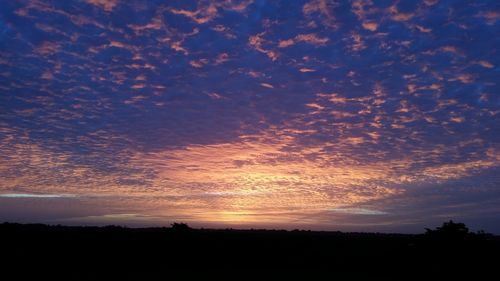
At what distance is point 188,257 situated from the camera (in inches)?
1795

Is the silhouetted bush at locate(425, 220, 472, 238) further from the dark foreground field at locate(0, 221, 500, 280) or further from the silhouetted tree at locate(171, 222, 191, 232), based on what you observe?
the silhouetted tree at locate(171, 222, 191, 232)

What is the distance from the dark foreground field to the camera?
35.5 meters

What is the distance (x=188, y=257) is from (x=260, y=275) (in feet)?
35.5

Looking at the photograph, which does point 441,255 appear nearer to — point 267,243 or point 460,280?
point 460,280

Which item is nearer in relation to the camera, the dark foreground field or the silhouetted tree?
the dark foreground field

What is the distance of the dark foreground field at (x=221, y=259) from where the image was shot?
35.5 metres

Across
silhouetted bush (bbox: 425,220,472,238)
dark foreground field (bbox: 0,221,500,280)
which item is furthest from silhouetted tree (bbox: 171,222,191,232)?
silhouetted bush (bbox: 425,220,472,238)

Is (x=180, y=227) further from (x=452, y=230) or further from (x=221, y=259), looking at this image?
(x=452, y=230)

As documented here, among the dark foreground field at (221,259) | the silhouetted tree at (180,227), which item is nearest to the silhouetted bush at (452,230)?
the dark foreground field at (221,259)

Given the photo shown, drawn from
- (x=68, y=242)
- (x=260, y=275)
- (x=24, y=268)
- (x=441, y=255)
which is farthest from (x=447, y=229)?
(x=68, y=242)

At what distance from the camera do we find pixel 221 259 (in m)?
46.7

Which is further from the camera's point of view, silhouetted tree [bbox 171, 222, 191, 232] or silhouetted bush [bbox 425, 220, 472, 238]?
silhouetted tree [bbox 171, 222, 191, 232]

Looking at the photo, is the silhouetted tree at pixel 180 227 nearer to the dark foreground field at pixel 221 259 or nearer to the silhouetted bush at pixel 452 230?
the dark foreground field at pixel 221 259

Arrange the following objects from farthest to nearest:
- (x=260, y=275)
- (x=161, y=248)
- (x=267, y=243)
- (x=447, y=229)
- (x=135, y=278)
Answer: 1. (x=267, y=243)
2. (x=161, y=248)
3. (x=447, y=229)
4. (x=260, y=275)
5. (x=135, y=278)
